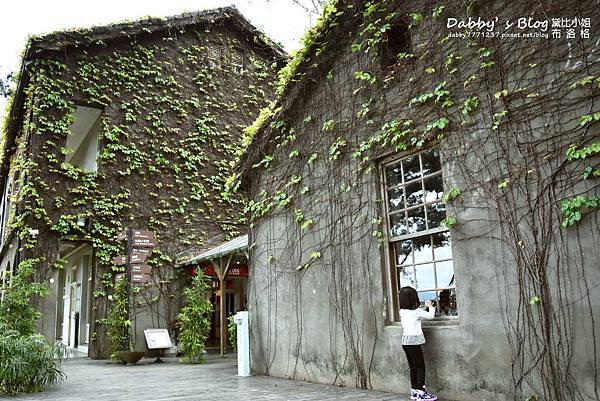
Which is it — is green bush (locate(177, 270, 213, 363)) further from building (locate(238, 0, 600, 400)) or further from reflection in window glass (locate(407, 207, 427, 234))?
reflection in window glass (locate(407, 207, 427, 234))

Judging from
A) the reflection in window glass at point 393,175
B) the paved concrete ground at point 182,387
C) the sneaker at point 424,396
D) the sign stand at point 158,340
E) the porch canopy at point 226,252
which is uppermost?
the reflection in window glass at point 393,175

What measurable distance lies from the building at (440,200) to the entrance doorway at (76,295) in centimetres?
846

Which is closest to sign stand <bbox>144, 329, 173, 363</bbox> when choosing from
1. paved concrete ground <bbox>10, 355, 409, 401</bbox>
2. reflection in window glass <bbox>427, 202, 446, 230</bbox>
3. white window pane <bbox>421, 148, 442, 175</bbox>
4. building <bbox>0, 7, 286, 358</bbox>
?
building <bbox>0, 7, 286, 358</bbox>

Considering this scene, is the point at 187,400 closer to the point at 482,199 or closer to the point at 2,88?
the point at 482,199

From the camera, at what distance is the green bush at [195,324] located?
38.3 feet

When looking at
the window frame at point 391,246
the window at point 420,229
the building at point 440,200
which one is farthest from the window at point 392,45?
the window at point 420,229

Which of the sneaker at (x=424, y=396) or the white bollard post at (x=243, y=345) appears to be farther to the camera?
the white bollard post at (x=243, y=345)

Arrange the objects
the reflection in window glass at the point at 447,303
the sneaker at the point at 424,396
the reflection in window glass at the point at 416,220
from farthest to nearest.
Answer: the reflection in window glass at the point at 416,220 < the reflection in window glass at the point at 447,303 < the sneaker at the point at 424,396

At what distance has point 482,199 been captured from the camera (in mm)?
5543

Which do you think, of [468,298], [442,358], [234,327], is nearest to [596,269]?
[468,298]

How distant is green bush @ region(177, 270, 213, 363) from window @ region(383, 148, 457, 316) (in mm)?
6748

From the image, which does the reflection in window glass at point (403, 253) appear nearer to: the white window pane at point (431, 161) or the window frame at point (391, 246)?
the window frame at point (391, 246)

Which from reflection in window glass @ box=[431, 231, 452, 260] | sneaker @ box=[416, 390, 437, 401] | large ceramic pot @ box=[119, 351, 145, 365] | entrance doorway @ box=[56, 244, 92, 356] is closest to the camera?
sneaker @ box=[416, 390, 437, 401]

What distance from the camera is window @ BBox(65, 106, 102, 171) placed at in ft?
48.3
